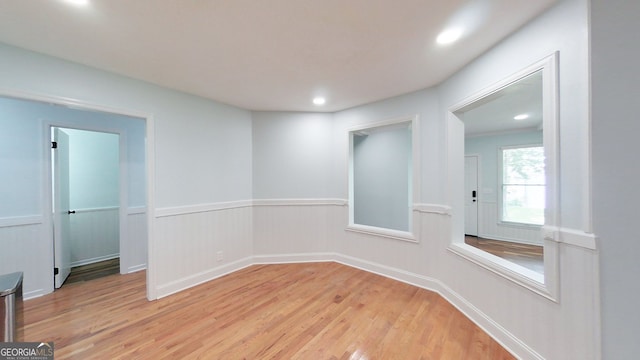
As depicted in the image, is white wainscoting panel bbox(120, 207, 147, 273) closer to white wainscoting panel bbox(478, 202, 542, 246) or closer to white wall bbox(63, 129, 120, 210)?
white wall bbox(63, 129, 120, 210)

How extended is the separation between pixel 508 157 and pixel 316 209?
4.70 metres

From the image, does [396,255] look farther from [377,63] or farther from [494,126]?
[494,126]

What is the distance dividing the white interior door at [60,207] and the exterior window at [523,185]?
7.91 meters

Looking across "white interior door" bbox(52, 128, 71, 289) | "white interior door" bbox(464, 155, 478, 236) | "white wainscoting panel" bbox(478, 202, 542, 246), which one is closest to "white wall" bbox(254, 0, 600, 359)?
"white interior door" bbox(52, 128, 71, 289)

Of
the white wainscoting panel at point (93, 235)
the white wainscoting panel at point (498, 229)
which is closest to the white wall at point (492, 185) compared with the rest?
the white wainscoting panel at point (498, 229)

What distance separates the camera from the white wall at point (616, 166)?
1.24 m

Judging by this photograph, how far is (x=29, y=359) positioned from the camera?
1464mm

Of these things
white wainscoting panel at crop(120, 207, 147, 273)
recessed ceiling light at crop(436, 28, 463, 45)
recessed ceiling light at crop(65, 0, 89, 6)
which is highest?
recessed ceiling light at crop(65, 0, 89, 6)

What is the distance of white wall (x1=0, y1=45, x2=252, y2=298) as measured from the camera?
6.99 feet

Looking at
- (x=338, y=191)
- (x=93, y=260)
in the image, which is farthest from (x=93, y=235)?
(x=338, y=191)

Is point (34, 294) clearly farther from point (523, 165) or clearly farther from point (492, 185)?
point (523, 165)

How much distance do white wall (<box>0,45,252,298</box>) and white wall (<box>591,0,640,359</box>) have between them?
3669mm

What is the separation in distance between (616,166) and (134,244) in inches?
204

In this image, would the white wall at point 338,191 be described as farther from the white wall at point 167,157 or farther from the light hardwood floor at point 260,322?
the light hardwood floor at point 260,322
